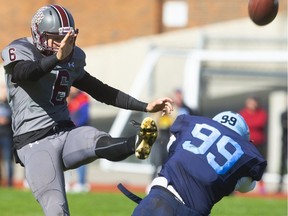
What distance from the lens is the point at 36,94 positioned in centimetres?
603

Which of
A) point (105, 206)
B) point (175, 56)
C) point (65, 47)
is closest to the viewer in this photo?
point (65, 47)

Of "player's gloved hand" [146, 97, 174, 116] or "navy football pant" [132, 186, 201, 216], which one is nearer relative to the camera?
"navy football pant" [132, 186, 201, 216]

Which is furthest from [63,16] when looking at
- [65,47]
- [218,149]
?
[218,149]

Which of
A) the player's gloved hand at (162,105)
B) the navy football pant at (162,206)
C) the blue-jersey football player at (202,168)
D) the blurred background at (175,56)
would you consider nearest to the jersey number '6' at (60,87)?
the player's gloved hand at (162,105)

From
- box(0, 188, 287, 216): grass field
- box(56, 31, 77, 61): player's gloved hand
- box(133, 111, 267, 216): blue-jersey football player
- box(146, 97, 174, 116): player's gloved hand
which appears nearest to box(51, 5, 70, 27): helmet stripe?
box(56, 31, 77, 61): player's gloved hand

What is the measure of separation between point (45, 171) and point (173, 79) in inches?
461

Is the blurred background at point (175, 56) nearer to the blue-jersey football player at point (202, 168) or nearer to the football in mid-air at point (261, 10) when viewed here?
the football in mid-air at point (261, 10)

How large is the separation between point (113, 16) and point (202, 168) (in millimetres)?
14655

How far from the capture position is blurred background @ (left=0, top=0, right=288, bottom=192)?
15781 millimetres

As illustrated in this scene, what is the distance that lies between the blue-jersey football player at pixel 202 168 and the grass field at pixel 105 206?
4625mm

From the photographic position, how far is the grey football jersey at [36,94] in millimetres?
6016

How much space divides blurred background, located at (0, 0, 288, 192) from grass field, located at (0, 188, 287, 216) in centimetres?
325

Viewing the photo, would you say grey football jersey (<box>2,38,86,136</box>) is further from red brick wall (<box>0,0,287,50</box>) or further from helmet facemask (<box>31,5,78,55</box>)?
red brick wall (<box>0,0,287,50</box>)

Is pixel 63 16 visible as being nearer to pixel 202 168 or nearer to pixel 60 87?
pixel 60 87
